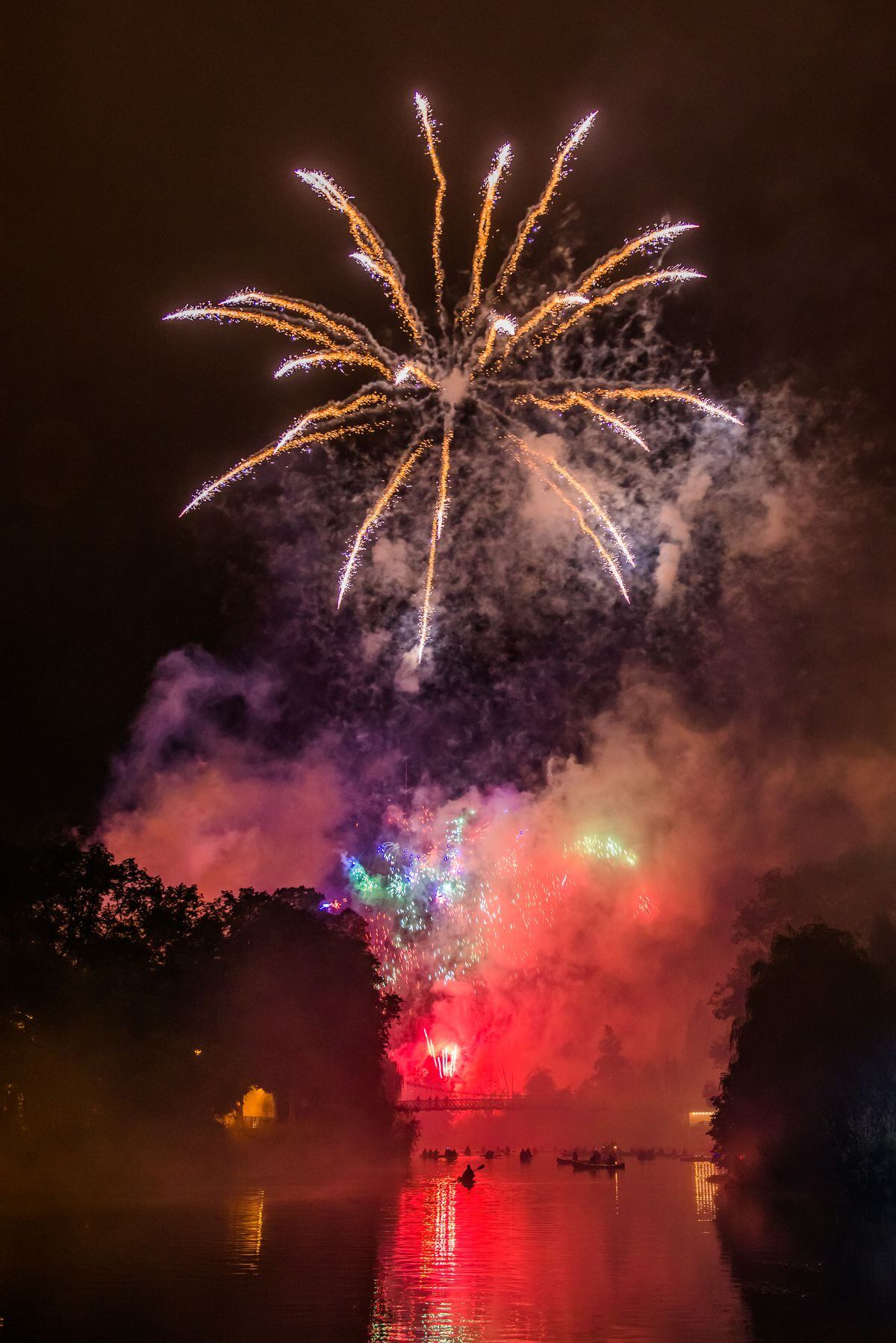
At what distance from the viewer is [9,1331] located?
916 inches

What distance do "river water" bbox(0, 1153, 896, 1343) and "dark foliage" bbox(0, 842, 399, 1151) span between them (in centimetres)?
841

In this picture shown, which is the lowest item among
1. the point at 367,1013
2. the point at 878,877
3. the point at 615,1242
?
the point at 615,1242

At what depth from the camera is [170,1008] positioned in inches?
2547

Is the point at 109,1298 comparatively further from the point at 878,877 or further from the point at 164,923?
the point at 878,877

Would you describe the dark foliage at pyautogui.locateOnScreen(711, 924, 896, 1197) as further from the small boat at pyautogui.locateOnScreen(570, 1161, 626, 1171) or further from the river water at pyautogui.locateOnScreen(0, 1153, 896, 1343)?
the small boat at pyautogui.locateOnScreen(570, 1161, 626, 1171)

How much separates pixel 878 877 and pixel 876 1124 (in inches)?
1553

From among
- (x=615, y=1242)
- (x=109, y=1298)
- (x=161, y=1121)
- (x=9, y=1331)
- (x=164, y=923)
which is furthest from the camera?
(x=164, y=923)

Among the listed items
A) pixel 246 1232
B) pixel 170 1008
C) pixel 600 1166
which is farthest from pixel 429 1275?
pixel 600 1166

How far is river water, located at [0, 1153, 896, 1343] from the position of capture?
976 inches

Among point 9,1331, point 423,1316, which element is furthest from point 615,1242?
point 9,1331

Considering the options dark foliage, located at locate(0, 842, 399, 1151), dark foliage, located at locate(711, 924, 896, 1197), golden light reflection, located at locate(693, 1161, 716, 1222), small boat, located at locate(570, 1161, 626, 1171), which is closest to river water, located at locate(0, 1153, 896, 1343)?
golden light reflection, located at locate(693, 1161, 716, 1222)

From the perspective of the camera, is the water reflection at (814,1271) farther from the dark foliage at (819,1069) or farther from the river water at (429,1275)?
the dark foliage at (819,1069)

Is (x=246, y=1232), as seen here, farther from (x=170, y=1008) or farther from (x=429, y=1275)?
(x=170, y=1008)

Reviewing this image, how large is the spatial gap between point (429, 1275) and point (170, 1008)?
35.3 meters
